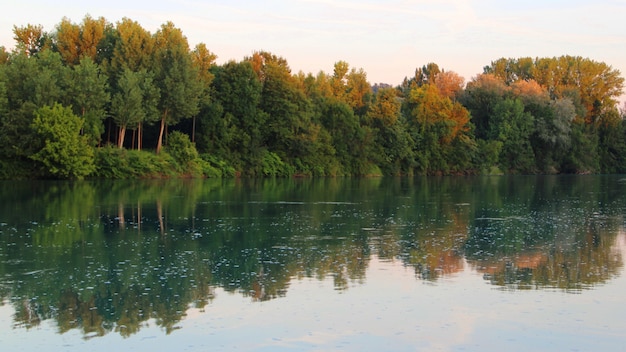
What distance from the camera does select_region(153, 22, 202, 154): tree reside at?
63.6 meters

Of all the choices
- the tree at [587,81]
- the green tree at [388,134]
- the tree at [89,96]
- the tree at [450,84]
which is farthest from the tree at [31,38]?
the tree at [587,81]

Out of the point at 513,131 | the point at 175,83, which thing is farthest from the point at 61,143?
the point at 513,131

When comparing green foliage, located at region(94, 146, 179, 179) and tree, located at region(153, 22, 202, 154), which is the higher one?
tree, located at region(153, 22, 202, 154)

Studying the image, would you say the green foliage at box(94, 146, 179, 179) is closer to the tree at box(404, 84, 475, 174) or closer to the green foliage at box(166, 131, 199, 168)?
the green foliage at box(166, 131, 199, 168)

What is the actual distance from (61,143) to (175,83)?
12302mm

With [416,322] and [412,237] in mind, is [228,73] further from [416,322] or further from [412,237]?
[416,322]

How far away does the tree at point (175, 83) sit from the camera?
6362 centimetres

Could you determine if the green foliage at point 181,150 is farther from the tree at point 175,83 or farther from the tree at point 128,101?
the tree at point 128,101

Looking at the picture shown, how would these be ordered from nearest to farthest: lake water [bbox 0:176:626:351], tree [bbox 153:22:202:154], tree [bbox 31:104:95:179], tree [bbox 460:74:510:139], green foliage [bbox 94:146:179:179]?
lake water [bbox 0:176:626:351]
tree [bbox 31:104:95:179]
green foliage [bbox 94:146:179:179]
tree [bbox 153:22:202:154]
tree [bbox 460:74:510:139]

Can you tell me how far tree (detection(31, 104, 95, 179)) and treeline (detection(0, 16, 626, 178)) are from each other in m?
0.10

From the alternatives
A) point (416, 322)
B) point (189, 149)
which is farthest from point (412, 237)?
point (189, 149)

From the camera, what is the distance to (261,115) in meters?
72.0

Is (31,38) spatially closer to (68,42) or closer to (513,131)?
(68,42)

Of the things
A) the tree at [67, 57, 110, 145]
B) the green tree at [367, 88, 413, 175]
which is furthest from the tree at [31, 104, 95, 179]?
the green tree at [367, 88, 413, 175]
